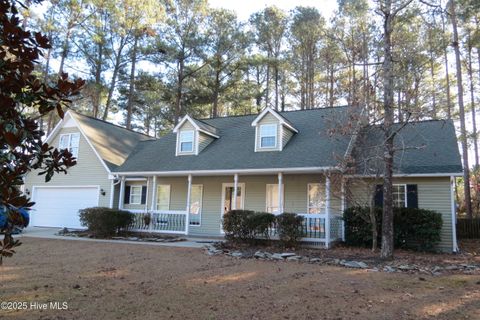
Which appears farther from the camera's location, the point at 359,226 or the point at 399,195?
the point at 399,195

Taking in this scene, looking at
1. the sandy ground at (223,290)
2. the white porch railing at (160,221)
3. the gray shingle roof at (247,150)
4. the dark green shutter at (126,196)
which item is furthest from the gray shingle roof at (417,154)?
the dark green shutter at (126,196)

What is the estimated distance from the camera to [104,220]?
15.3 m

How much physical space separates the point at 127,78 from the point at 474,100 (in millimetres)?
25975

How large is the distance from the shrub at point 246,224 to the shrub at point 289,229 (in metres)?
0.42

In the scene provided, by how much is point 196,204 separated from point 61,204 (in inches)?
308

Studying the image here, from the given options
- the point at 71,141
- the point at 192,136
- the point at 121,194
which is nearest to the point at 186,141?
the point at 192,136

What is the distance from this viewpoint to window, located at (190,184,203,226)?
17469mm

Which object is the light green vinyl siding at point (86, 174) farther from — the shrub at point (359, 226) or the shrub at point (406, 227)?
the shrub at point (406, 227)

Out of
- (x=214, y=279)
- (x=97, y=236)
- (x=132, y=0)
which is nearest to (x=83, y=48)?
(x=132, y=0)

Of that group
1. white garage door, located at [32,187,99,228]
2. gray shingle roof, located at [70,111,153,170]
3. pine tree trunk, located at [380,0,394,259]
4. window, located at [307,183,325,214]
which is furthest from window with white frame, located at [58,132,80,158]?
pine tree trunk, located at [380,0,394,259]

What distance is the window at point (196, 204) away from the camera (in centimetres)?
1747

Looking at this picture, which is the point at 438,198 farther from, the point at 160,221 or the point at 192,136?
the point at 160,221

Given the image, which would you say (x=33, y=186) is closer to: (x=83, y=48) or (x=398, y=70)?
(x=83, y=48)

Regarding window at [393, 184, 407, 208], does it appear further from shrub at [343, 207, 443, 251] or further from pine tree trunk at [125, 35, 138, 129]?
pine tree trunk at [125, 35, 138, 129]
